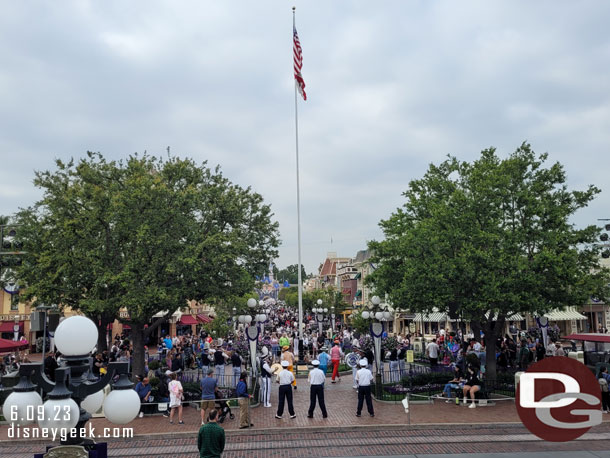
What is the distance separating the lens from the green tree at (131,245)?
1972 cm

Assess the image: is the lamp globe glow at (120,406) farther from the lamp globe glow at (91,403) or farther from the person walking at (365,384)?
the person walking at (365,384)

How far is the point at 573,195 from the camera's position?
65.1ft

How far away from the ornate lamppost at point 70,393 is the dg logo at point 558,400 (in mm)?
10969

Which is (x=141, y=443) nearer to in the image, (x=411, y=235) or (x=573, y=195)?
(x=411, y=235)

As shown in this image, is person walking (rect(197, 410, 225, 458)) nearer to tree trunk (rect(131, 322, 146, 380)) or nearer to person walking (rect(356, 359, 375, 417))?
person walking (rect(356, 359, 375, 417))

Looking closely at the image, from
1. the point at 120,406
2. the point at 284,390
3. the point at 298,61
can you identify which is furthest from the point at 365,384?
the point at 298,61

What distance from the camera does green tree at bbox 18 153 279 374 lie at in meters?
19.7

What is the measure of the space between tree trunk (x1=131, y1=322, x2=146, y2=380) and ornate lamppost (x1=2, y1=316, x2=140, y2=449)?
1678cm

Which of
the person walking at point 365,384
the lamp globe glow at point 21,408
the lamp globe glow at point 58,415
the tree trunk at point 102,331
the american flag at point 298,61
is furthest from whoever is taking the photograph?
the american flag at point 298,61

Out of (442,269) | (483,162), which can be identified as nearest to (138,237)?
(442,269)

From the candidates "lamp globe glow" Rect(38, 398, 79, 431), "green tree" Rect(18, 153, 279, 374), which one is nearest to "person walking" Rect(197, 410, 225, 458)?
"lamp globe glow" Rect(38, 398, 79, 431)

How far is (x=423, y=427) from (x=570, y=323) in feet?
142

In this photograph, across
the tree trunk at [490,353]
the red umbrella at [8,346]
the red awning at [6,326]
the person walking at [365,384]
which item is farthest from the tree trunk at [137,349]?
the red awning at [6,326]

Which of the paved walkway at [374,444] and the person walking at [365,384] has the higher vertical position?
the person walking at [365,384]
